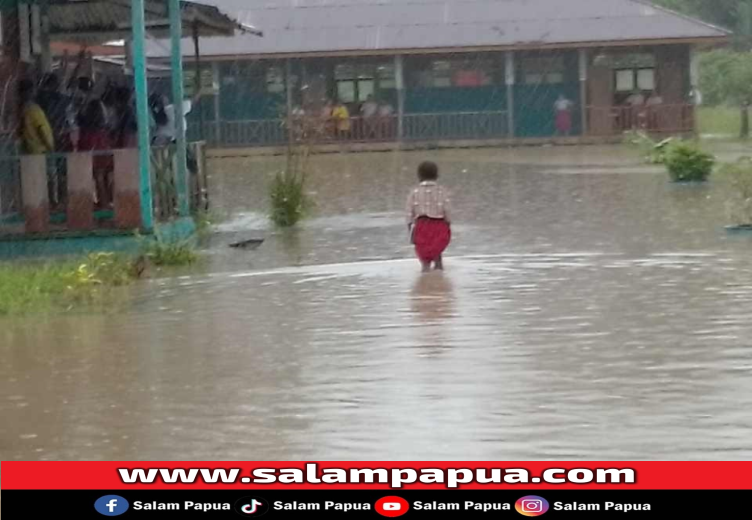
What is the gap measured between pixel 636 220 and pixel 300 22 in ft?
99.2

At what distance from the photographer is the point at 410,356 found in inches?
412

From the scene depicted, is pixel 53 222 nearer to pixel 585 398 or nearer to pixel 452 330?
pixel 452 330

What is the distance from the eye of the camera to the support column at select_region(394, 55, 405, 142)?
155 feet

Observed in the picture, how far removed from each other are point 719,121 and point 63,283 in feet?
167

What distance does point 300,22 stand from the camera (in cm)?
4912

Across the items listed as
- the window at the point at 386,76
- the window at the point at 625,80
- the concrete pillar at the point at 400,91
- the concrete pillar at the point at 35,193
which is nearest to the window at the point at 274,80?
the window at the point at 386,76

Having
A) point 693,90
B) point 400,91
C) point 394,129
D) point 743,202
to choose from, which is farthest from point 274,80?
point 743,202

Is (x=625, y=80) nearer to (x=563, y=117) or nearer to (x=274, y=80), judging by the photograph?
(x=563, y=117)

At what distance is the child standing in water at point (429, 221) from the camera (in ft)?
48.6

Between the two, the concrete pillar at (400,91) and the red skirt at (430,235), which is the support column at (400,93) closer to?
the concrete pillar at (400,91)
